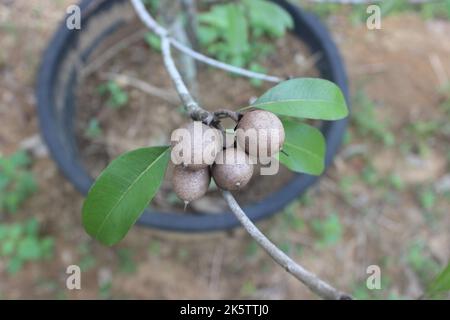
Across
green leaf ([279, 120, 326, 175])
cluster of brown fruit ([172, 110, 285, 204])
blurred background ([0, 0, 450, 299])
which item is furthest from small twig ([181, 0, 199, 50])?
cluster of brown fruit ([172, 110, 285, 204])

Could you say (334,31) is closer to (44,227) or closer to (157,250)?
(157,250)

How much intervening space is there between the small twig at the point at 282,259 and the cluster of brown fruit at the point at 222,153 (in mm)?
44

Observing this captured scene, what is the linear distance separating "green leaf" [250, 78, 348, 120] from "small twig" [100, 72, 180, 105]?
897 mm

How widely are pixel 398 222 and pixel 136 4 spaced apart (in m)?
1.39

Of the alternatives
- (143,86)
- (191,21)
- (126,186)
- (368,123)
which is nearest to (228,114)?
(126,186)

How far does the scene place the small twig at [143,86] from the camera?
1.73 meters

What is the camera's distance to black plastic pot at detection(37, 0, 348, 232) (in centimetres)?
140

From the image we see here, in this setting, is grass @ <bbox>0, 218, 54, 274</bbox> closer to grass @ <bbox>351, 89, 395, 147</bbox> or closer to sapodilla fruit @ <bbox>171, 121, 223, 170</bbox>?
sapodilla fruit @ <bbox>171, 121, 223, 170</bbox>

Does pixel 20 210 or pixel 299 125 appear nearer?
pixel 299 125

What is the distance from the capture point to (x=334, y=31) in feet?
7.31

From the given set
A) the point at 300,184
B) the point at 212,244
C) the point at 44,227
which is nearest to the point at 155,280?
the point at 212,244

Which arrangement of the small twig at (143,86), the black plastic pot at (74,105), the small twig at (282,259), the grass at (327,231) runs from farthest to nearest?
the grass at (327,231), the small twig at (143,86), the black plastic pot at (74,105), the small twig at (282,259)

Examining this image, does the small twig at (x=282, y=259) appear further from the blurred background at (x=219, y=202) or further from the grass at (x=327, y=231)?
the grass at (x=327, y=231)

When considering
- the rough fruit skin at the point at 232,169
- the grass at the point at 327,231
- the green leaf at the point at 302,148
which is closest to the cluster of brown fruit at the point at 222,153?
the rough fruit skin at the point at 232,169
